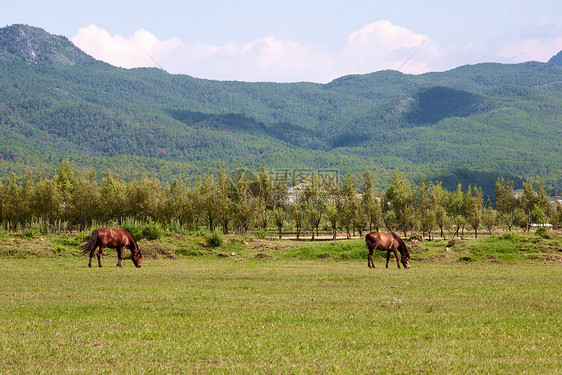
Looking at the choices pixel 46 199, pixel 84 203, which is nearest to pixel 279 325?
pixel 84 203

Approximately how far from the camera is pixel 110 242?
3172 cm

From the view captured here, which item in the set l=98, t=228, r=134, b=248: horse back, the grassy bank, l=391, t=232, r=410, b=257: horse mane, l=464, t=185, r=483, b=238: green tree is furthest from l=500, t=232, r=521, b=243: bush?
l=464, t=185, r=483, b=238: green tree

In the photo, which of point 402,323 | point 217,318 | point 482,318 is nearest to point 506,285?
point 482,318

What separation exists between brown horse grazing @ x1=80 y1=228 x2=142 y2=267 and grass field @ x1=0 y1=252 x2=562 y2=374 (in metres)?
6.20

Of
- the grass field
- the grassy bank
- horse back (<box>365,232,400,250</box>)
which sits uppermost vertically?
horse back (<box>365,232,400,250</box>)

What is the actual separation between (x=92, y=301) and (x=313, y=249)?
26514 mm

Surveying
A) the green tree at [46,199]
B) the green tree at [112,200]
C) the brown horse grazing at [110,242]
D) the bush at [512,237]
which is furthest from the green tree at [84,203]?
the bush at [512,237]

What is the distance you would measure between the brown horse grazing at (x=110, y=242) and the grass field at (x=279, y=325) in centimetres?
620

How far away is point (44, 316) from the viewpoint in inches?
613

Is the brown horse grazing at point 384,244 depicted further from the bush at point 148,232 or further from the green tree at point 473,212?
the green tree at point 473,212

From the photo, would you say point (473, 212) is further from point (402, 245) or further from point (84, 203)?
point (84, 203)

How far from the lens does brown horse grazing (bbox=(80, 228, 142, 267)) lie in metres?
31.3

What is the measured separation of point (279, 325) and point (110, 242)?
65.0 ft

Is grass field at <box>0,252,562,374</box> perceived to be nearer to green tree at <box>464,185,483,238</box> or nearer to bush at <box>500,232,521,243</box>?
bush at <box>500,232,521,243</box>
